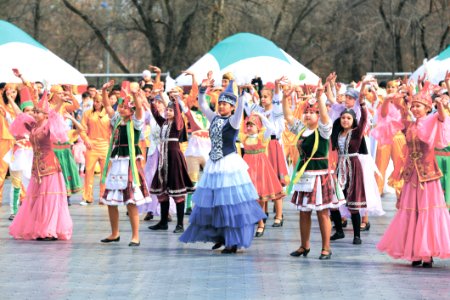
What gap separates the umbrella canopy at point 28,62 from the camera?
20609mm

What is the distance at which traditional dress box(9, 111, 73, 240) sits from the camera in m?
13.0

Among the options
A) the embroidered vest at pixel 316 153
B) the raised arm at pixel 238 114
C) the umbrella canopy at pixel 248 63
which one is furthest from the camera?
the umbrella canopy at pixel 248 63

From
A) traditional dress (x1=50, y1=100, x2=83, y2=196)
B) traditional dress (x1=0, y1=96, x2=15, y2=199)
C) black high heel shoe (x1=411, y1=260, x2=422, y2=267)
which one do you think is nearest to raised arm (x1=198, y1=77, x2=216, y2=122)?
traditional dress (x1=50, y1=100, x2=83, y2=196)

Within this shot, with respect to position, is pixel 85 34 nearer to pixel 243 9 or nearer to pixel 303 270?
pixel 243 9

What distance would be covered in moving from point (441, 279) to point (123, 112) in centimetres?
429

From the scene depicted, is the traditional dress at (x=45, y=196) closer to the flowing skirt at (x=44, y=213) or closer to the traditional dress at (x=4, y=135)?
the flowing skirt at (x=44, y=213)

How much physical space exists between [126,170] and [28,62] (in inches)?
358

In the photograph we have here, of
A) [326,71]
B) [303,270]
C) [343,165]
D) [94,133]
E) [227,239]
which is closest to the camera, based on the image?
[303,270]

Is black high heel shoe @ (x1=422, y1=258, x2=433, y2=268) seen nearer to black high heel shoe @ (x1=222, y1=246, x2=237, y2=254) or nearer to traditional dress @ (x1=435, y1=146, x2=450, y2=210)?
black high heel shoe @ (x1=222, y1=246, x2=237, y2=254)

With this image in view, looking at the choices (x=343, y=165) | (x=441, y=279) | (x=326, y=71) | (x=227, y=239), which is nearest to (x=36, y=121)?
(x=227, y=239)

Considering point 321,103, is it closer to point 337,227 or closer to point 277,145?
point 337,227

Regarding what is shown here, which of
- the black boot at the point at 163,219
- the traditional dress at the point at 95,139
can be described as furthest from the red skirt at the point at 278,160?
the traditional dress at the point at 95,139

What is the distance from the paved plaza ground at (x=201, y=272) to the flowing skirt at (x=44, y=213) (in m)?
0.18

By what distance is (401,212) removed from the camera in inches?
440
